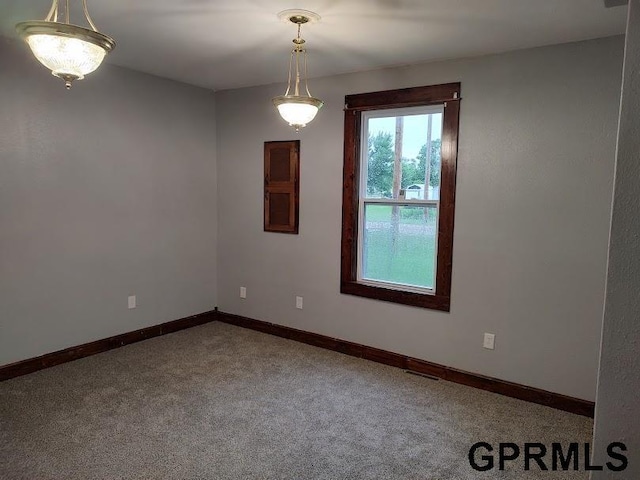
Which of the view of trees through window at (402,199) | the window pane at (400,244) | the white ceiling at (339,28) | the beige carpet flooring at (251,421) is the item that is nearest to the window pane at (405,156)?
the view of trees through window at (402,199)

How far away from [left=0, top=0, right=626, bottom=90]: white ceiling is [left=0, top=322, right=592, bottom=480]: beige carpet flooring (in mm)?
2479

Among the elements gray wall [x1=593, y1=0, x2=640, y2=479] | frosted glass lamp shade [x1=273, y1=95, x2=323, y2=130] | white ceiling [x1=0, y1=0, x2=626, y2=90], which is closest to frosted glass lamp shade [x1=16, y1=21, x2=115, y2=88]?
white ceiling [x1=0, y1=0, x2=626, y2=90]

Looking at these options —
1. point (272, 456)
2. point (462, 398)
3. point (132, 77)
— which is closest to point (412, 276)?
point (462, 398)

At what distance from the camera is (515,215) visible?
3242 mm

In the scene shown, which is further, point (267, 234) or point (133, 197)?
point (267, 234)

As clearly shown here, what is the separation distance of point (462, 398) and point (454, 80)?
2364mm

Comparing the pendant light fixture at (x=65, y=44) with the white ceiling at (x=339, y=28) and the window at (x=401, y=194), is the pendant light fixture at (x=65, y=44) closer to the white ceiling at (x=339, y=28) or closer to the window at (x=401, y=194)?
the white ceiling at (x=339, y=28)

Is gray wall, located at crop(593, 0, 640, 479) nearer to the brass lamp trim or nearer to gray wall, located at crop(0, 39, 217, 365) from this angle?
the brass lamp trim

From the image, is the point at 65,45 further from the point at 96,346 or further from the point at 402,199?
the point at 96,346

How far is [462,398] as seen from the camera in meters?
3.26

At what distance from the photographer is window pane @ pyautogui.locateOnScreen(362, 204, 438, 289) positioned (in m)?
3.72

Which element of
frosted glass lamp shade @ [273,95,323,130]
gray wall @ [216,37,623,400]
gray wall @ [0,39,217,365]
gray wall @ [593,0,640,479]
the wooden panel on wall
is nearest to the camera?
gray wall @ [593,0,640,479]

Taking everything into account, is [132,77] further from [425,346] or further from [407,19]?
[425,346]

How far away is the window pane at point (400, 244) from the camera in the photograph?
12.2ft
